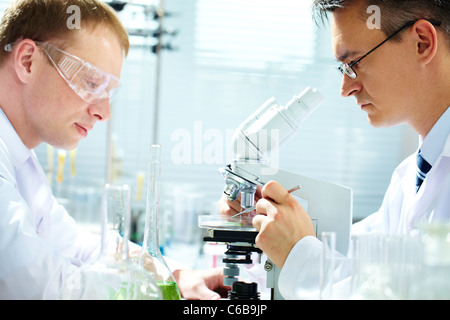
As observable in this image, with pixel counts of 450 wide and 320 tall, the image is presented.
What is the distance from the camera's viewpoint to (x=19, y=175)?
1.64m

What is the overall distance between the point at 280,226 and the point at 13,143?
0.92m

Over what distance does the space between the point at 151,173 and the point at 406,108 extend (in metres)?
0.90

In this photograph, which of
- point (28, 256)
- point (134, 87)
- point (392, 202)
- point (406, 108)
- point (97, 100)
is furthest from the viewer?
point (134, 87)

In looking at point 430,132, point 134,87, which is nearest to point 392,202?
point 430,132

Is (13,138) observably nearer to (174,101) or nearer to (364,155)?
(174,101)

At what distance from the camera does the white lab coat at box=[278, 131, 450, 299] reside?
104cm

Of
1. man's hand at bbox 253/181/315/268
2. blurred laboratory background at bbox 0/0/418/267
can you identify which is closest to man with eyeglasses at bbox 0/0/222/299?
man's hand at bbox 253/181/315/268

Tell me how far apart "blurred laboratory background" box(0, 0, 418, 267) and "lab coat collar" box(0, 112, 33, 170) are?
242cm

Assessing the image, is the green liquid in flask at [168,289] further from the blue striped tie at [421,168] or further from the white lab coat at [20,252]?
the blue striped tie at [421,168]

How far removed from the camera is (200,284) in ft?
4.56

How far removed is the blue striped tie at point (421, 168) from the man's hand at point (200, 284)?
74 cm

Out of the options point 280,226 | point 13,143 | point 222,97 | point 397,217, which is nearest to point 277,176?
point 280,226

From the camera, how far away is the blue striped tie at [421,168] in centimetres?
160

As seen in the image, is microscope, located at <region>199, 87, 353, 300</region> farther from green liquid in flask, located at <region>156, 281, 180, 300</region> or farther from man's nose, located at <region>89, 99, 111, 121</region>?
man's nose, located at <region>89, 99, 111, 121</region>
